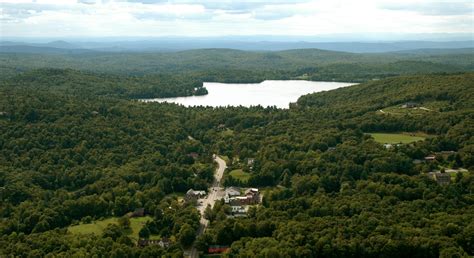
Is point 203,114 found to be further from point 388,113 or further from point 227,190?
point 227,190

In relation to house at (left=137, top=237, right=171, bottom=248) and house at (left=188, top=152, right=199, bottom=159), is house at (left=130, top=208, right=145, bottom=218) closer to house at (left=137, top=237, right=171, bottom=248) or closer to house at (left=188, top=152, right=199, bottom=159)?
house at (left=137, top=237, right=171, bottom=248)

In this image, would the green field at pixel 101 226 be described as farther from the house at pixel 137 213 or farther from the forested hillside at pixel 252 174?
the forested hillside at pixel 252 174

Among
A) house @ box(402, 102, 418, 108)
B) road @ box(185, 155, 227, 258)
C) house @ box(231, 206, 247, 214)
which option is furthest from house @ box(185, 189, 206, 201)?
house @ box(402, 102, 418, 108)

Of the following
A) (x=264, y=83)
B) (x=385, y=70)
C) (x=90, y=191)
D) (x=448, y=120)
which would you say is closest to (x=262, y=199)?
(x=90, y=191)

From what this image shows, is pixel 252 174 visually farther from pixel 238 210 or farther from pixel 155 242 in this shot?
pixel 155 242

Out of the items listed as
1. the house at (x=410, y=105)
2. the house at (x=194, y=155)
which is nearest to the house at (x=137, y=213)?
the house at (x=194, y=155)

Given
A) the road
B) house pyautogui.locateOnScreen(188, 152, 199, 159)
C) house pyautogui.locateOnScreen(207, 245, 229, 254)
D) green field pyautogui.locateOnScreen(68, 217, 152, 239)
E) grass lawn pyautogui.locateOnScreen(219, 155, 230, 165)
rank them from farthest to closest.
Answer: house pyautogui.locateOnScreen(188, 152, 199, 159), grass lawn pyautogui.locateOnScreen(219, 155, 230, 165), green field pyautogui.locateOnScreen(68, 217, 152, 239), the road, house pyautogui.locateOnScreen(207, 245, 229, 254)

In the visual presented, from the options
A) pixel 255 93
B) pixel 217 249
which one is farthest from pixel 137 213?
pixel 255 93
